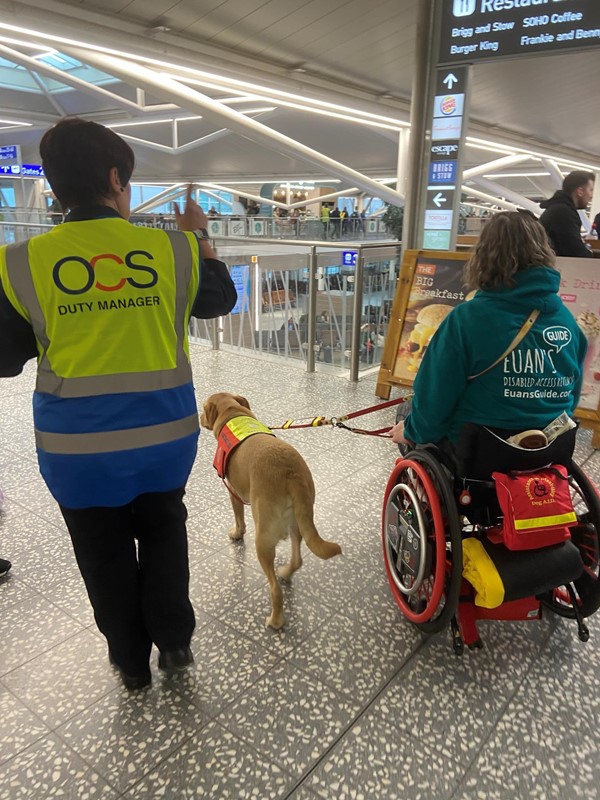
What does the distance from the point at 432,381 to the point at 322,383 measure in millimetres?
3393

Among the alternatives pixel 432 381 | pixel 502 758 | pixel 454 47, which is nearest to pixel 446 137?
pixel 454 47

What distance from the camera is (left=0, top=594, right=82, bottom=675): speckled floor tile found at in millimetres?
2012

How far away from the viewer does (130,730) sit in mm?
1715

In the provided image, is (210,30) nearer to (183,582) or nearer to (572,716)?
(183,582)

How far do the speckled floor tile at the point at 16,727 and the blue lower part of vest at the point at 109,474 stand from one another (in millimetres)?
739

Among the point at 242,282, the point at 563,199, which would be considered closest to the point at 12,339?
the point at 563,199

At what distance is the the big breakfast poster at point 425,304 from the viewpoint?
4309 mm

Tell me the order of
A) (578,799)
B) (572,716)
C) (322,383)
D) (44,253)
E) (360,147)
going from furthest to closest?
(360,147), (322,383), (572,716), (578,799), (44,253)

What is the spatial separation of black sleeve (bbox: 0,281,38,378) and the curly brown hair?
141cm

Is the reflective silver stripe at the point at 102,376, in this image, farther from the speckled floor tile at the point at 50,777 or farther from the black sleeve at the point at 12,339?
the speckled floor tile at the point at 50,777

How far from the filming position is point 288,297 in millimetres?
6297

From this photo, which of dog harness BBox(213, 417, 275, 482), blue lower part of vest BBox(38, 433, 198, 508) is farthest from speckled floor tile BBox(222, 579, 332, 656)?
blue lower part of vest BBox(38, 433, 198, 508)

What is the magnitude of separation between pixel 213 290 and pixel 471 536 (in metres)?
1.23

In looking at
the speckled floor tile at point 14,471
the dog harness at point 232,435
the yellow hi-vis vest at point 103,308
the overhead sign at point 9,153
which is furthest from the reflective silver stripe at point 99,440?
the overhead sign at point 9,153
